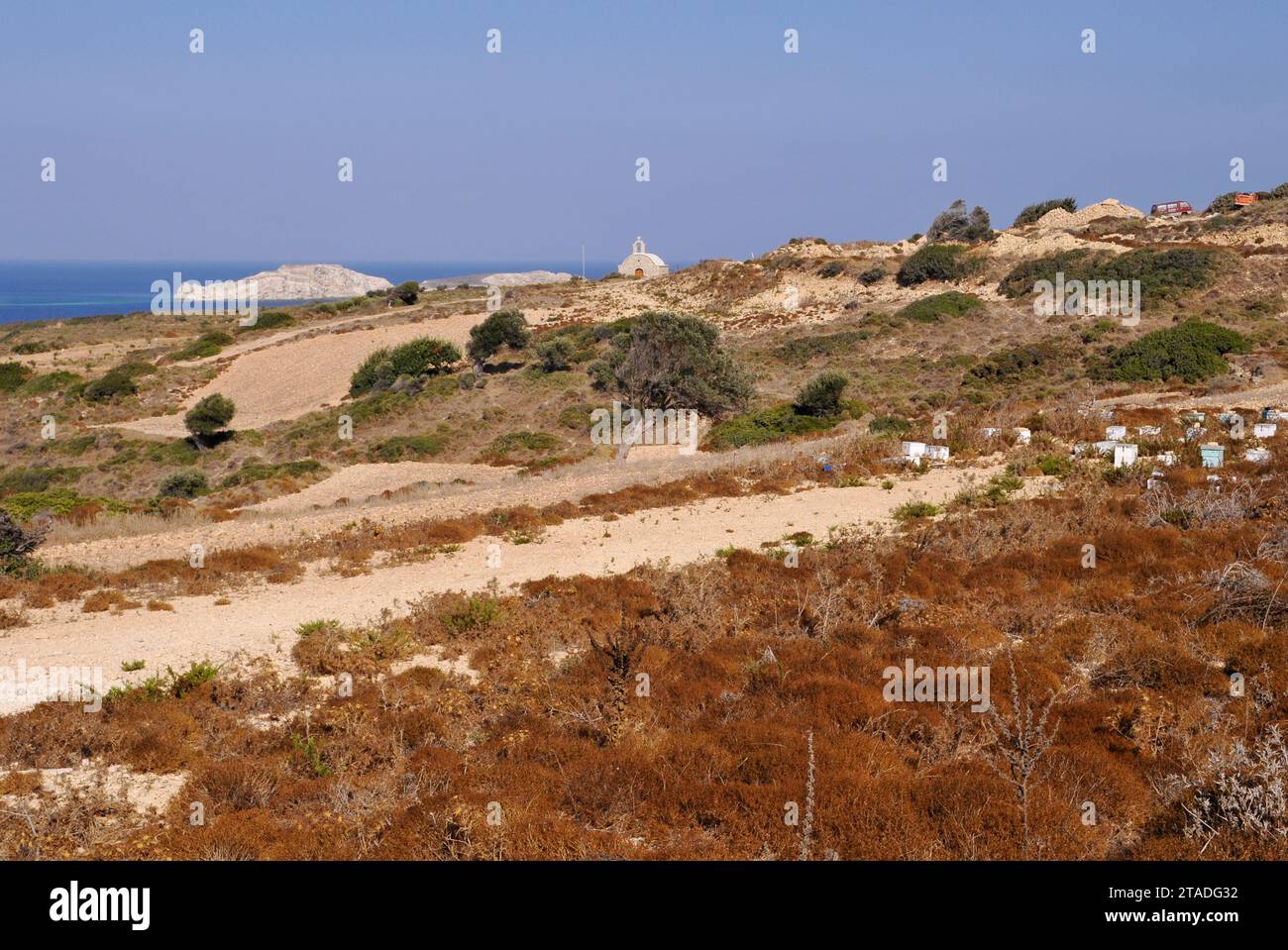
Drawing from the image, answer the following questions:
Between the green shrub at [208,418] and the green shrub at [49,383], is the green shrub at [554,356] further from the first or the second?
the green shrub at [49,383]

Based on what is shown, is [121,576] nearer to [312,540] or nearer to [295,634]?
[312,540]

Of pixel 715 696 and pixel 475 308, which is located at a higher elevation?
pixel 475 308

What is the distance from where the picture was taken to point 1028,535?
472 inches

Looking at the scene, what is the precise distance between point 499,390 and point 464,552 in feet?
74.0

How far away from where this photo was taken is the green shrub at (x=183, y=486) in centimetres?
2508

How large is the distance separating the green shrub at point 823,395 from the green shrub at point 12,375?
36.3m

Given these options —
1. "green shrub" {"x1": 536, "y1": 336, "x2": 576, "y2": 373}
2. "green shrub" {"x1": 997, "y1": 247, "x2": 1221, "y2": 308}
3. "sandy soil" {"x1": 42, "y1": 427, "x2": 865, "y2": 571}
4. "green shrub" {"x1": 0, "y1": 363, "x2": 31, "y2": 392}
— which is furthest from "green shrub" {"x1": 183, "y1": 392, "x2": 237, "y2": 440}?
"green shrub" {"x1": 997, "y1": 247, "x2": 1221, "y2": 308}

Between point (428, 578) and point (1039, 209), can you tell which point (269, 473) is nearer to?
point (428, 578)

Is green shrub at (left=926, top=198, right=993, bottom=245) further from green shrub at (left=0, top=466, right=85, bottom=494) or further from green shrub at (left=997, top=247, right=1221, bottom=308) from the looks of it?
green shrub at (left=0, top=466, right=85, bottom=494)

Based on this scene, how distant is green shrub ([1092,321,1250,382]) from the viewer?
28656 mm

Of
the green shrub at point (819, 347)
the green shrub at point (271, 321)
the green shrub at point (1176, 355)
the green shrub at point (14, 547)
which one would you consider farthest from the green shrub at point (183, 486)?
the green shrub at point (271, 321)

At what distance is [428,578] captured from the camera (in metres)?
12.5

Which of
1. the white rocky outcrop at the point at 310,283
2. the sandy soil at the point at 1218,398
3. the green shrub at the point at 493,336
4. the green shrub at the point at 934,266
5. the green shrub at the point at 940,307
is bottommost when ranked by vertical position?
the sandy soil at the point at 1218,398
